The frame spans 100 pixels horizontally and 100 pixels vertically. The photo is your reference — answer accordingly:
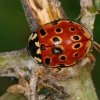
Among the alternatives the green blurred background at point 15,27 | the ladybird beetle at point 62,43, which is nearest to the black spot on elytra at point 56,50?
the ladybird beetle at point 62,43

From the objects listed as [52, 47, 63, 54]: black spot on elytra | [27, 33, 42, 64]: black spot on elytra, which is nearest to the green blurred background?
[27, 33, 42, 64]: black spot on elytra

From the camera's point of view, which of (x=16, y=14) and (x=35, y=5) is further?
(x=16, y=14)

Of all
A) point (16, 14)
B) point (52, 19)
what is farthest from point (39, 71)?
point (16, 14)

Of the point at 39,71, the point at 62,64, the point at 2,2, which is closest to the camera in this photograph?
the point at 39,71

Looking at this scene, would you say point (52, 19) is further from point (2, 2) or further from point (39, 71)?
point (2, 2)

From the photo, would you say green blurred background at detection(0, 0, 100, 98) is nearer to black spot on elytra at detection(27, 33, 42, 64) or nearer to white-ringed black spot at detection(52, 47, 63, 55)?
black spot on elytra at detection(27, 33, 42, 64)

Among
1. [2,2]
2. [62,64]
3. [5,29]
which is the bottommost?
[5,29]

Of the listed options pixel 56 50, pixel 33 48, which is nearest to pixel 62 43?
pixel 56 50

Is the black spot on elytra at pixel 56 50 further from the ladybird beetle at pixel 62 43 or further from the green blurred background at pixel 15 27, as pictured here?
the green blurred background at pixel 15 27
